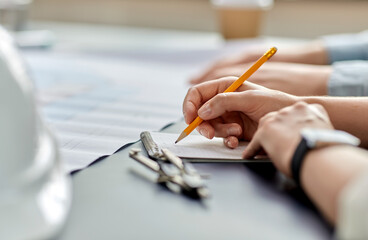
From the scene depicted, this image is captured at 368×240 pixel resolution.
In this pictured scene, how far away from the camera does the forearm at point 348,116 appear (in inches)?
24.2

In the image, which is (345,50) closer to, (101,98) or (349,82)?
(349,82)

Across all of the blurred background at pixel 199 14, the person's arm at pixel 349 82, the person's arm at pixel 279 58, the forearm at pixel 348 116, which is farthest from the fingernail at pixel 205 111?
the blurred background at pixel 199 14

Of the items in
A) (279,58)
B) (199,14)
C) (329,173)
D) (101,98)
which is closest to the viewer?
(329,173)

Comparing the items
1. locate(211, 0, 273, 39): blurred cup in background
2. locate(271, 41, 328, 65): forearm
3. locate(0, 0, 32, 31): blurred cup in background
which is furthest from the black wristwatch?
locate(0, 0, 32, 31): blurred cup in background

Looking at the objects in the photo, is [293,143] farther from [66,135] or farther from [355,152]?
[66,135]

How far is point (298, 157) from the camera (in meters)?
0.45

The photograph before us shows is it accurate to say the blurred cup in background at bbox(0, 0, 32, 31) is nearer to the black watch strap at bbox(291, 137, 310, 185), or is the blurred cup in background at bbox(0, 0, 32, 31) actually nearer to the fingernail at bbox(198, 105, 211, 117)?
the fingernail at bbox(198, 105, 211, 117)

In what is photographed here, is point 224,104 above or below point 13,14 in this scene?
above

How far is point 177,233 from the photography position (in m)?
0.39

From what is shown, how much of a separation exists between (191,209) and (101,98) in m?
0.60

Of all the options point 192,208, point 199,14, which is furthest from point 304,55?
point 199,14

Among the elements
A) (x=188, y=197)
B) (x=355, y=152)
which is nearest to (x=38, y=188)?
(x=188, y=197)

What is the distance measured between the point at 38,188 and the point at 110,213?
3.0 inches

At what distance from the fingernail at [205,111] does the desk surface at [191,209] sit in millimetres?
99
